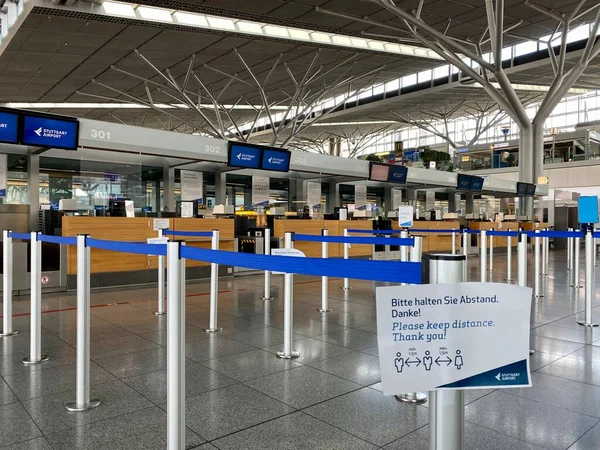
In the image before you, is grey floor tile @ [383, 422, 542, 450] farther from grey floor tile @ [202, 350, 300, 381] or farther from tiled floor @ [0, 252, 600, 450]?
grey floor tile @ [202, 350, 300, 381]

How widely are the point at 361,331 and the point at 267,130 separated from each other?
139ft

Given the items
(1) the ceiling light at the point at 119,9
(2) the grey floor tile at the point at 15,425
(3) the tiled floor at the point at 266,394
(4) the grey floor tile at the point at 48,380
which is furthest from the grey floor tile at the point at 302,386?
(1) the ceiling light at the point at 119,9

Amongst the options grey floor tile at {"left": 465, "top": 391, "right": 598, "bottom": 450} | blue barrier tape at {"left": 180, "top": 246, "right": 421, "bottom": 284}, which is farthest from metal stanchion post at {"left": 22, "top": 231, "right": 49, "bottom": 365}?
grey floor tile at {"left": 465, "top": 391, "right": 598, "bottom": 450}

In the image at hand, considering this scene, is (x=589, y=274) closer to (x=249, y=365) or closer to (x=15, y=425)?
(x=249, y=365)

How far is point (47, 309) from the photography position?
23.2 ft

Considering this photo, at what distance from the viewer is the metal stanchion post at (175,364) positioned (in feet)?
7.77

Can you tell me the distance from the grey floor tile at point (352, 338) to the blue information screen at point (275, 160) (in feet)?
23.5

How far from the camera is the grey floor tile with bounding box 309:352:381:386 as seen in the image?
4.00 metres

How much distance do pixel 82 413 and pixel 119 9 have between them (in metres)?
16.2

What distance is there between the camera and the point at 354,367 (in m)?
4.31

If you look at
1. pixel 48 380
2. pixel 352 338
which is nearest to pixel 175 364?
pixel 48 380

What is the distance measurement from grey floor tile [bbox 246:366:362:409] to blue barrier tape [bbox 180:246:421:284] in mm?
1436

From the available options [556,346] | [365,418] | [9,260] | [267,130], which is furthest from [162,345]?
[267,130]

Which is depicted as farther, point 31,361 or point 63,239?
point 31,361
